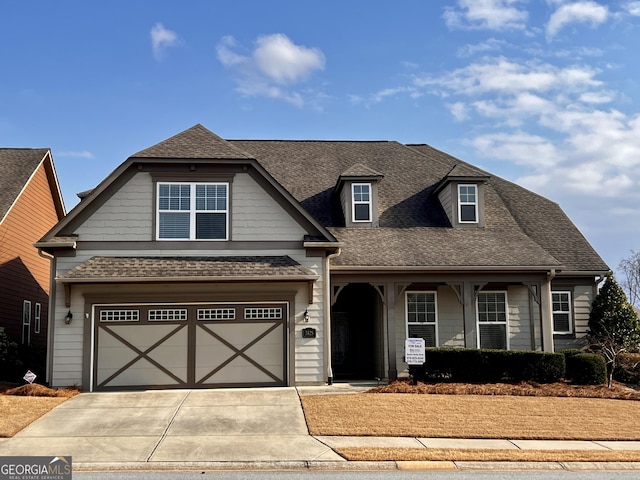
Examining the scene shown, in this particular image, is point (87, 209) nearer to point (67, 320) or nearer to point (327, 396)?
point (67, 320)

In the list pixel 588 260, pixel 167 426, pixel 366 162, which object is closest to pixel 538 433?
pixel 167 426

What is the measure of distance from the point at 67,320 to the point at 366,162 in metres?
12.6

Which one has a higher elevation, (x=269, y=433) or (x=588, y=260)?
(x=588, y=260)

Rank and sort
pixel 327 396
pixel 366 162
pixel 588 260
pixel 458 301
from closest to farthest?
pixel 327 396 → pixel 458 301 → pixel 588 260 → pixel 366 162

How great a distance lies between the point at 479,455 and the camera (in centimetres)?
1077

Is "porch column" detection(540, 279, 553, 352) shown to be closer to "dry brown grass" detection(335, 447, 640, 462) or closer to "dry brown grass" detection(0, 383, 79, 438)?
"dry brown grass" detection(335, 447, 640, 462)

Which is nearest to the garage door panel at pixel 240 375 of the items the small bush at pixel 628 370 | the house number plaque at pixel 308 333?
the house number plaque at pixel 308 333

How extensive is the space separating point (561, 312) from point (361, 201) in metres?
7.72

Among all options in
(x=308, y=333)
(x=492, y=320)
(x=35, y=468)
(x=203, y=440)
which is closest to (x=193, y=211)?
(x=308, y=333)

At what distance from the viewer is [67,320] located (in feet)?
55.5

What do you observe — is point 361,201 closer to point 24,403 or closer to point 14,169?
point 24,403

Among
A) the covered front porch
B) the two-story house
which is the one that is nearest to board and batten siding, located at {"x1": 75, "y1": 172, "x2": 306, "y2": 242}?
the two-story house

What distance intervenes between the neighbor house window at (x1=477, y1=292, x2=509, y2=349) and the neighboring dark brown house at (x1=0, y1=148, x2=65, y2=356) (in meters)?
13.9

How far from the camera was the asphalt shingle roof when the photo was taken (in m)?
16.7
